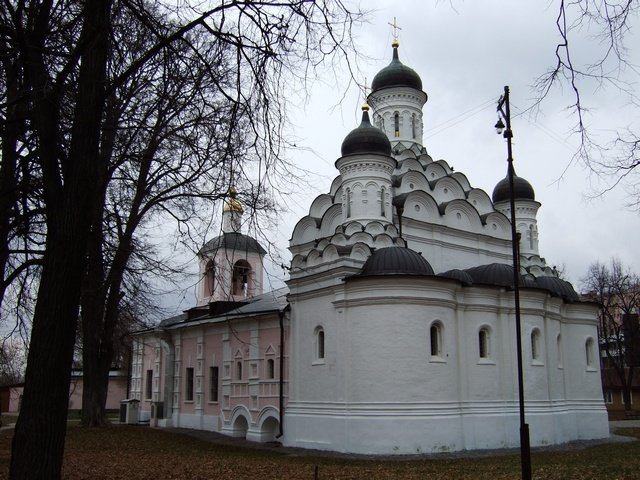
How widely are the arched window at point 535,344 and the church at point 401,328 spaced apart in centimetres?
4

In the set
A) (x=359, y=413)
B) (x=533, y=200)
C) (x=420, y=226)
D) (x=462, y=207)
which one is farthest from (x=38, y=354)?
(x=533, y=200)

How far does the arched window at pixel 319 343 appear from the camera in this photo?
65.5ft

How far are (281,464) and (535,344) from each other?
10.4 meters

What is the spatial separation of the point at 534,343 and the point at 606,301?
2504 cm

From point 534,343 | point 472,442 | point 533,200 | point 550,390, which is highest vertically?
point 533,200

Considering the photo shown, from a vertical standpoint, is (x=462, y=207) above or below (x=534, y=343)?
above

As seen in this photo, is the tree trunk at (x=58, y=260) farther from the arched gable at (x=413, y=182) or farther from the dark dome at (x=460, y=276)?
the arched gable at (x=413, y=182)

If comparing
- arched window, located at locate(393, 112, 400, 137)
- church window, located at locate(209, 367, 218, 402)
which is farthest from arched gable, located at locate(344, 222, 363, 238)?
church window, located at locate(209, 367, 218, 402)

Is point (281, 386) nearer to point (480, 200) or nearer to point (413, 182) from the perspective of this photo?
point (413, 182)

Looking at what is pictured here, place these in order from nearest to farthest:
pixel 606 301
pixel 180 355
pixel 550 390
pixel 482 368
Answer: pixel 482 368
pixel 550 390
pixel 180 355
pixel 606 301

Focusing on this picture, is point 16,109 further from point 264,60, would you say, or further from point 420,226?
point 420,226

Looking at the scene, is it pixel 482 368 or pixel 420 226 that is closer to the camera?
pixel 482 368

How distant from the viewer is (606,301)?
42969 millimetres

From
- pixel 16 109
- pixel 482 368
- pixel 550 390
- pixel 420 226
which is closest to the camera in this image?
pixel 16 109
